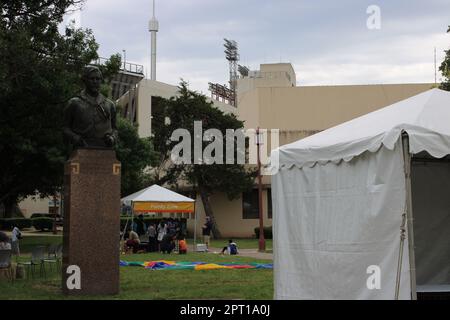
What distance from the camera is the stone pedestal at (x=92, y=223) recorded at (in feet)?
38.8

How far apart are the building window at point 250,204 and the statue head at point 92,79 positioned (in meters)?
33.5

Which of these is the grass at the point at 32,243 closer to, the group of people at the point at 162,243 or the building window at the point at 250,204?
the group of people at the point at 162,243

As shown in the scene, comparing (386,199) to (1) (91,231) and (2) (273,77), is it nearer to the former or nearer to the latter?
(1) (91,231)

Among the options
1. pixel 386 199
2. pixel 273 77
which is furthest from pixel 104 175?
pixel 273 77

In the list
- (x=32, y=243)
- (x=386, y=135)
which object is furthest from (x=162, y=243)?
(x=386, y=135)

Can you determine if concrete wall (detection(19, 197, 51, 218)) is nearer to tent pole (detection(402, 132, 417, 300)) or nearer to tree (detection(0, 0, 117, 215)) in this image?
tree (detection(0, 0, 117, 215))

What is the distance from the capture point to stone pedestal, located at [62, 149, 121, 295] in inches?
465

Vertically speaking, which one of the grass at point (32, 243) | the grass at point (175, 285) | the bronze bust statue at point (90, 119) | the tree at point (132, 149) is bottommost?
the grass at point (32, 243)

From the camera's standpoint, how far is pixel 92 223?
11953mm

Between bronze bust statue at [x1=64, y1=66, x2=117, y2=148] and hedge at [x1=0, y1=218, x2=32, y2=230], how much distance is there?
1879 inches

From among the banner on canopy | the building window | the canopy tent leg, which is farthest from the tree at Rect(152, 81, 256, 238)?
the canopy tent leg

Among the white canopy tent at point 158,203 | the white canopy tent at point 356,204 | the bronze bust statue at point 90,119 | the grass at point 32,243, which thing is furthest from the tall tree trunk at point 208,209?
the white canopy tent at point 356,204

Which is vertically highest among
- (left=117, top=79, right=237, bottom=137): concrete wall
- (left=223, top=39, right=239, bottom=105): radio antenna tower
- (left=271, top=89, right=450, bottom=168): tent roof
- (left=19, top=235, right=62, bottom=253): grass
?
(left=223, top=39, right=239, bottom=105): radio antenna tower

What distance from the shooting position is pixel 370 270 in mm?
8594
